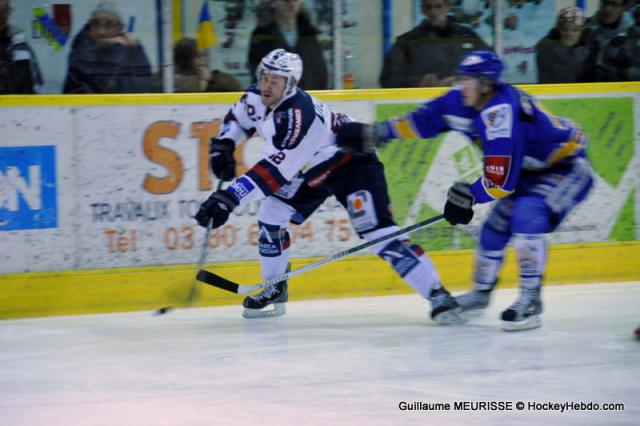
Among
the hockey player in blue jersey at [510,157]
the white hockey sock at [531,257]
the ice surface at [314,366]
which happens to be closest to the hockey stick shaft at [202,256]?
the ice surface at [314,366]

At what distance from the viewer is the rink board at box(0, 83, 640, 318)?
4.68 meters

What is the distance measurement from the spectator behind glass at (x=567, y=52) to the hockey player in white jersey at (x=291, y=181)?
168cm

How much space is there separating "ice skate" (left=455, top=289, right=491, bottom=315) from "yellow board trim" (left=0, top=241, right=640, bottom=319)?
0.77 m

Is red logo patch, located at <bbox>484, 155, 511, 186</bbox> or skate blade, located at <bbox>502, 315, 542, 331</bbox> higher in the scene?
red logo patch, located at <bbox>484, 155, 511, 186</bbox>

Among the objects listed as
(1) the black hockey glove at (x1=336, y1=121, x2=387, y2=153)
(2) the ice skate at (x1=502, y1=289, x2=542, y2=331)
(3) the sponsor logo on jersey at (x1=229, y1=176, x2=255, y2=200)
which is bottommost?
(2) the ice skate at (x1=502, y1=289, x2=542, y2=331)

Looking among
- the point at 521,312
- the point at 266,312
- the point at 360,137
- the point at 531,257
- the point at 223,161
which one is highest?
the point at 360,137

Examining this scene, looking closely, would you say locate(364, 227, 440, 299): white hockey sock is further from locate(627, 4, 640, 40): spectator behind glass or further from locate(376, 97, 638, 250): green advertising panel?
locate(627, 4, 640, 40): spectator behind glass

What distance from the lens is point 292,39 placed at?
5.24m

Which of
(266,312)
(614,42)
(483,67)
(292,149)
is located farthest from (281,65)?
(614,42)

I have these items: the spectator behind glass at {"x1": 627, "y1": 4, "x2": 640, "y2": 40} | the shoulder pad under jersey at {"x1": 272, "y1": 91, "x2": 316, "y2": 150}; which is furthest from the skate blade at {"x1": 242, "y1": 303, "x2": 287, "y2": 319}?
the spectator behind glass at {"x1": 627, "y1": 4, "x2": 640, "y2": 40}

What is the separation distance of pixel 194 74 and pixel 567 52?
7.02ft

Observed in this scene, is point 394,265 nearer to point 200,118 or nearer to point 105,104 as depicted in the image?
point 200,118

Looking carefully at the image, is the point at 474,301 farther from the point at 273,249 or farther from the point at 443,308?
the point at 273,249

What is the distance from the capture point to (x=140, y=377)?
3533 millimetres
